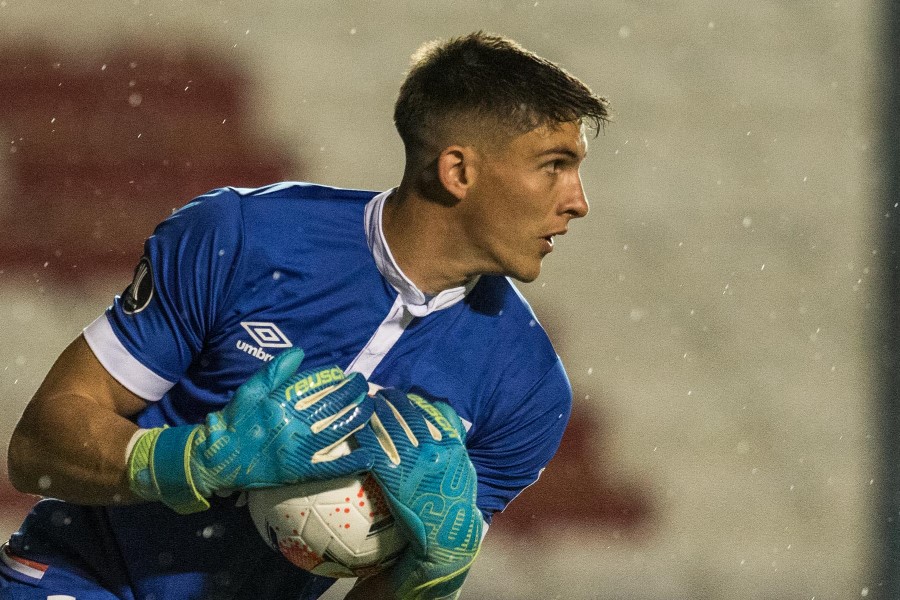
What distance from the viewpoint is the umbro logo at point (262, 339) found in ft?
6.88

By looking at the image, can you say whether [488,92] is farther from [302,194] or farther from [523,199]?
[302,194]

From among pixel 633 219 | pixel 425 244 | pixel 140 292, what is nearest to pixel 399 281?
pixel 425 244

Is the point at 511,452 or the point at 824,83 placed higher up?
the point at 824,83

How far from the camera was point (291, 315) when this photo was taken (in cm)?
212

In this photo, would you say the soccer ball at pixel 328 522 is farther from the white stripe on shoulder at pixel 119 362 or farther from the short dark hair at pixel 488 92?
the short dark hair at pixel 488 92

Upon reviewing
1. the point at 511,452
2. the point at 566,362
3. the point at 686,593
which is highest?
the point at 511,452

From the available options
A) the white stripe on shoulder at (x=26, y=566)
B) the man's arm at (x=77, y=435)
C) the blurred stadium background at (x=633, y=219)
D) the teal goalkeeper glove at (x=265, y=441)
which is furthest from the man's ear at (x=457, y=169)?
the blurred stadium background at (x=633, y=219)

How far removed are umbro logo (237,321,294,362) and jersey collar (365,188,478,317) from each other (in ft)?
0.73

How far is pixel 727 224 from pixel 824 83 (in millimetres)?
604

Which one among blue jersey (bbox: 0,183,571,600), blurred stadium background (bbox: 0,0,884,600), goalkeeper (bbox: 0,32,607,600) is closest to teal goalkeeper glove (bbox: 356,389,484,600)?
goalkeeper (bbox: 0,32,607,600)

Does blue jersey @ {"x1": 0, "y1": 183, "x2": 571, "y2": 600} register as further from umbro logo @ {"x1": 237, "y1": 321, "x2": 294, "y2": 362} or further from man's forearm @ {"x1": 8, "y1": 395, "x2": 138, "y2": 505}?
man's forearm @ {"x1": 8, "y1": 395, "x2": 138, "y2": 505}

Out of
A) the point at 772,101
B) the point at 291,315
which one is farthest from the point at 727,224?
the point at 291,315

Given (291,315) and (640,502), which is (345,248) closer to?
(291,315)

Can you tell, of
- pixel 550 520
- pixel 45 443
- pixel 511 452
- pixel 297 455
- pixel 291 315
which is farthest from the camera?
pixel 550 520
